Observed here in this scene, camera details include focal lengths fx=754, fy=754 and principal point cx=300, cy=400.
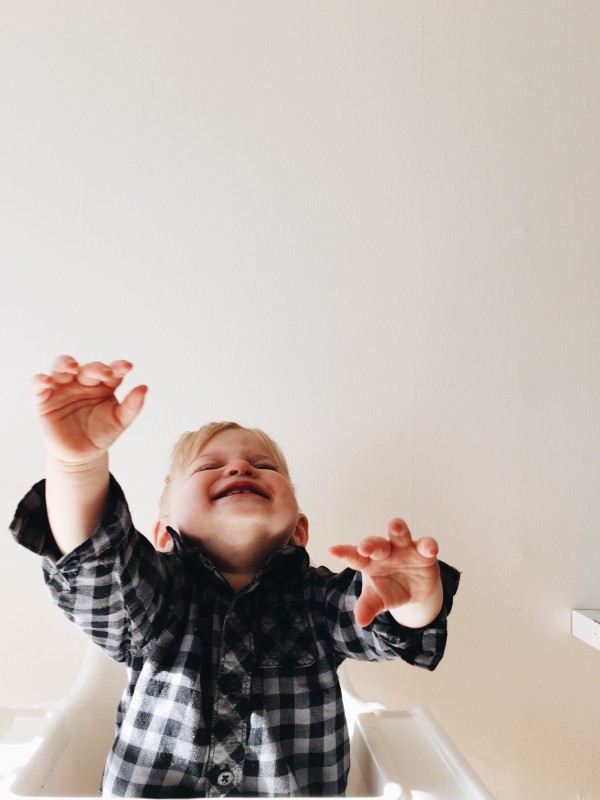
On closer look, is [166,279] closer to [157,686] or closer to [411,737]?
[157,686]

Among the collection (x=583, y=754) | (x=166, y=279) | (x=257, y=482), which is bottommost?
(x=583, y=754)

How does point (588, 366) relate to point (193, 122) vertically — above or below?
below

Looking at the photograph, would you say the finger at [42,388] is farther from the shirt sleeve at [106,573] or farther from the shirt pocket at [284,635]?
the shirt pocket at [284,635]

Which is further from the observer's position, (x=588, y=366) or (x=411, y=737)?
(x=588, y=366)

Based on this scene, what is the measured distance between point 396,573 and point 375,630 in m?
0.09

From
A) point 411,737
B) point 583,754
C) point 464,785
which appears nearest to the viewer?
point 464,785

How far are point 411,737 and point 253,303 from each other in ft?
2.13

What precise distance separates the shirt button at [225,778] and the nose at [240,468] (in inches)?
11.6

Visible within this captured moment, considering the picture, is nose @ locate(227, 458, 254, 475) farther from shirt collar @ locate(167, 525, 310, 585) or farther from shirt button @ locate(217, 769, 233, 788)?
shirt button @ locate(217, 769, 233, 788)

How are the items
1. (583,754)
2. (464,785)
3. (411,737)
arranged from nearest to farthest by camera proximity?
1. (464,785)
2. (411,737)
3. (583,754)

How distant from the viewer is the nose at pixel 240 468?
2.73 feet

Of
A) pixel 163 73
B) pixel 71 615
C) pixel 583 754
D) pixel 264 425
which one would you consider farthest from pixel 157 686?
pixel 163 73

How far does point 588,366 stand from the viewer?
3.88 ft

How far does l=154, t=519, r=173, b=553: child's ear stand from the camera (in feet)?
2.90
